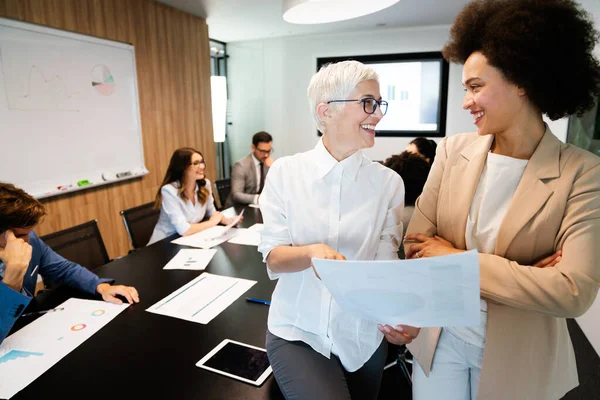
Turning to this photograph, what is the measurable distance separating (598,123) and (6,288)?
3.44 metres

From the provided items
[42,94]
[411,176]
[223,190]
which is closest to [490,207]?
[411,176]

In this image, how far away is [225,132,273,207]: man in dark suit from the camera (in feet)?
13.2

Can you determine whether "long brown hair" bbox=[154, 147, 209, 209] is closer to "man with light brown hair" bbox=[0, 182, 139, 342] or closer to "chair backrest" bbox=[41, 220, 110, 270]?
"chair backrest" bbox=[41, 220, 110, 270]

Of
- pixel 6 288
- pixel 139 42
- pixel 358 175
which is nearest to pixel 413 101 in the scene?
pixel 139 42

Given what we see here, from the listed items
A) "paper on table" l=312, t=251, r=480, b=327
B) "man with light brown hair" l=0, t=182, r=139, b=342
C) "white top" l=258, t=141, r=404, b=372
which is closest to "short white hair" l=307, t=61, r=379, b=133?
"white top" l=258, t=141, r=404, b=372

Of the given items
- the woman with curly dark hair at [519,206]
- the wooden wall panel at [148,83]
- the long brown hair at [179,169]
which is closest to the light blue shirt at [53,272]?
the long brown hair at [179,169]

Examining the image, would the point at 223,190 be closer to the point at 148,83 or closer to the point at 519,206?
the point at 148,83

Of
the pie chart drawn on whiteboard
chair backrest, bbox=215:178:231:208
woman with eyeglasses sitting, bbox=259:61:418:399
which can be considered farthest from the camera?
chair backrest, bbox=215:178:231:208

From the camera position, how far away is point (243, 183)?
4.07 metres

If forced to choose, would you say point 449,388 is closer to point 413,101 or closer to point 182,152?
point 182,152

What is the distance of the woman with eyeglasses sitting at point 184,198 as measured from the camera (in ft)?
9.50

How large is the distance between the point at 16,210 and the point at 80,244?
0.82 metres

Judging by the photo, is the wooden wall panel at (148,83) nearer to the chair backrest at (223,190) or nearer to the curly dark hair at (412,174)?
the chair backrest at (223,190)

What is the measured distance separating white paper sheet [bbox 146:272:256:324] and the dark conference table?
0.11ft
